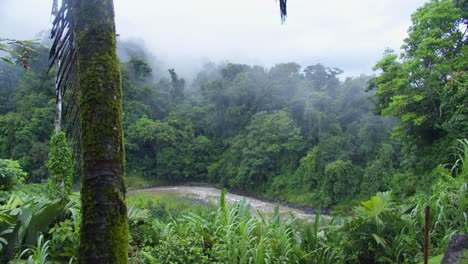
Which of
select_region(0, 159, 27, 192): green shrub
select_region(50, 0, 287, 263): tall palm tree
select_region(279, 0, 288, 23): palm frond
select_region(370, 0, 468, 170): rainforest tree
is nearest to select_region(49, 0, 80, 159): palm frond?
select_region(50, 0, 287, 263): tall palm tree

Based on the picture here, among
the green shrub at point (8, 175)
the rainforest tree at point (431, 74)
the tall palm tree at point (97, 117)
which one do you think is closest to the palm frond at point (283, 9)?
the tall palm tree at point (97, 117)

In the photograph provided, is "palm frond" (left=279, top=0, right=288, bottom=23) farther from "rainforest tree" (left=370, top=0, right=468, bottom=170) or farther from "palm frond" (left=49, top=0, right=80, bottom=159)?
"rainforest tree" (left=370, top=0, right=468, bottom=170)

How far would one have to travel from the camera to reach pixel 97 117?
1.29 m

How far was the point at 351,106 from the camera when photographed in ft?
70.5

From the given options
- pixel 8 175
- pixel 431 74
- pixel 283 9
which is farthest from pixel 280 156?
pixel 283 9

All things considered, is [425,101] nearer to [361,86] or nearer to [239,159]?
[361,86]

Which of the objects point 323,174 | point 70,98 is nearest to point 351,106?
point 323,174

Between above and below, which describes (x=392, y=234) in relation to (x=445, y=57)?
below

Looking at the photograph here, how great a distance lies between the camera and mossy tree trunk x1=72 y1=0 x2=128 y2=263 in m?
1.22

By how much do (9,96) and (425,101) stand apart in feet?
88.2

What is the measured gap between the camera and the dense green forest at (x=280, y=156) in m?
2.48

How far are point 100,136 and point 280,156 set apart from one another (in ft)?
69.2

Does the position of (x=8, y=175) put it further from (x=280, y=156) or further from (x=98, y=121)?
(x=280, y=156)

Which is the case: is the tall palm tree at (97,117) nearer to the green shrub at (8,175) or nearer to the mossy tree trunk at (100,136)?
the mossy tree trunk at (100,136)
